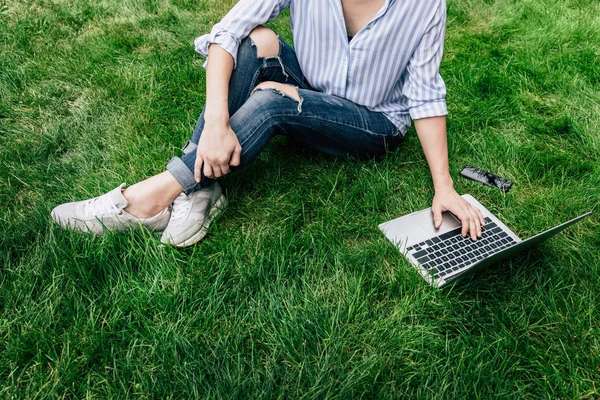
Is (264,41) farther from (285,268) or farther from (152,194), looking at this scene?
(285,268)

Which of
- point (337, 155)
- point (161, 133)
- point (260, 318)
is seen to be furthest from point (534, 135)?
point (161, 133)

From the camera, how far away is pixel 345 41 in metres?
1.92

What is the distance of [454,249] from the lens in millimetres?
1851

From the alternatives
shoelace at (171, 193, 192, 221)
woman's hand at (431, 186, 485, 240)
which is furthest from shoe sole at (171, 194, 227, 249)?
woman's hand at (431, 186, 485, 240)

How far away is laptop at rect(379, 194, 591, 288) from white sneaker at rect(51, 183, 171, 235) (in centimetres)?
106

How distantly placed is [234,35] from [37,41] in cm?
218

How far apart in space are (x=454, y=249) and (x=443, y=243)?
2.0 inches

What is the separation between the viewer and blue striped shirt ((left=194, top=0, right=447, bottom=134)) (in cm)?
183

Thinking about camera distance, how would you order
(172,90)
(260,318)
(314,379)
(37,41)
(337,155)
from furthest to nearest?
(37,41) < (172,90) < (337,155) < (260,318) < (314,379)

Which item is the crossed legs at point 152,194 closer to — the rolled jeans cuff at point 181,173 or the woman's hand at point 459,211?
the rolled jeans cuff at point 181,173

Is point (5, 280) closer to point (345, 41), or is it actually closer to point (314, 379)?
point (314, 379)

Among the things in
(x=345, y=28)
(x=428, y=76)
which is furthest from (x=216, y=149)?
(x=428, y=76)

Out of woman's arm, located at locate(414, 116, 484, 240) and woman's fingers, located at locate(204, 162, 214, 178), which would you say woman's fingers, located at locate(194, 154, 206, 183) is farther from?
woman's arm, located at locate(414, 116, 484, 240)

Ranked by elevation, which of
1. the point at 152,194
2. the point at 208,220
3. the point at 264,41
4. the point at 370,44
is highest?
the point at 264,41
